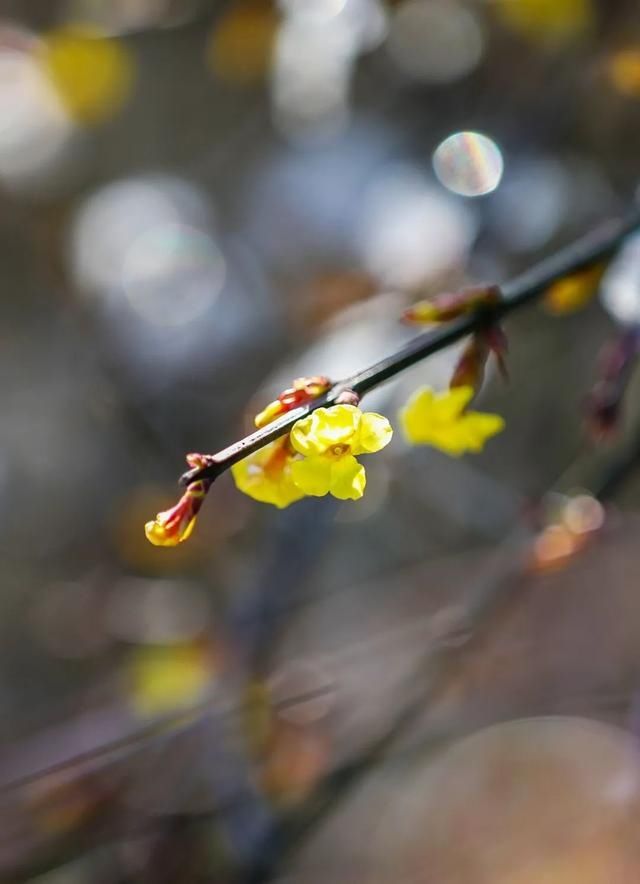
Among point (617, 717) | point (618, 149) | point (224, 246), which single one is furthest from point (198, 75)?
point (617, 717)

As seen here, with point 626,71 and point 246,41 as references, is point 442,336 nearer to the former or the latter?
point 626,71

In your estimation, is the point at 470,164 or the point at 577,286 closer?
the point at 577,286

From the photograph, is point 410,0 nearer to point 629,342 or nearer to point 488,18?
point 488,18

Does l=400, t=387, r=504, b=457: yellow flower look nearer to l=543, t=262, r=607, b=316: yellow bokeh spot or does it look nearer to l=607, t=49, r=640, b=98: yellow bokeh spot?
l=543, t=262, r=607, b=316: yellow bokeh spot

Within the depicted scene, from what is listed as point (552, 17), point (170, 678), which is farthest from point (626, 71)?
point (170, 678)

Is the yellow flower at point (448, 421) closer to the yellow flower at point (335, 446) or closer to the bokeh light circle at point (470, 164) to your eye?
the yellow flower at point (335, 446)

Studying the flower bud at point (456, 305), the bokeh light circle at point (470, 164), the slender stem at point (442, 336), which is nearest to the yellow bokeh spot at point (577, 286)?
the slender stem at point (442, 336)
